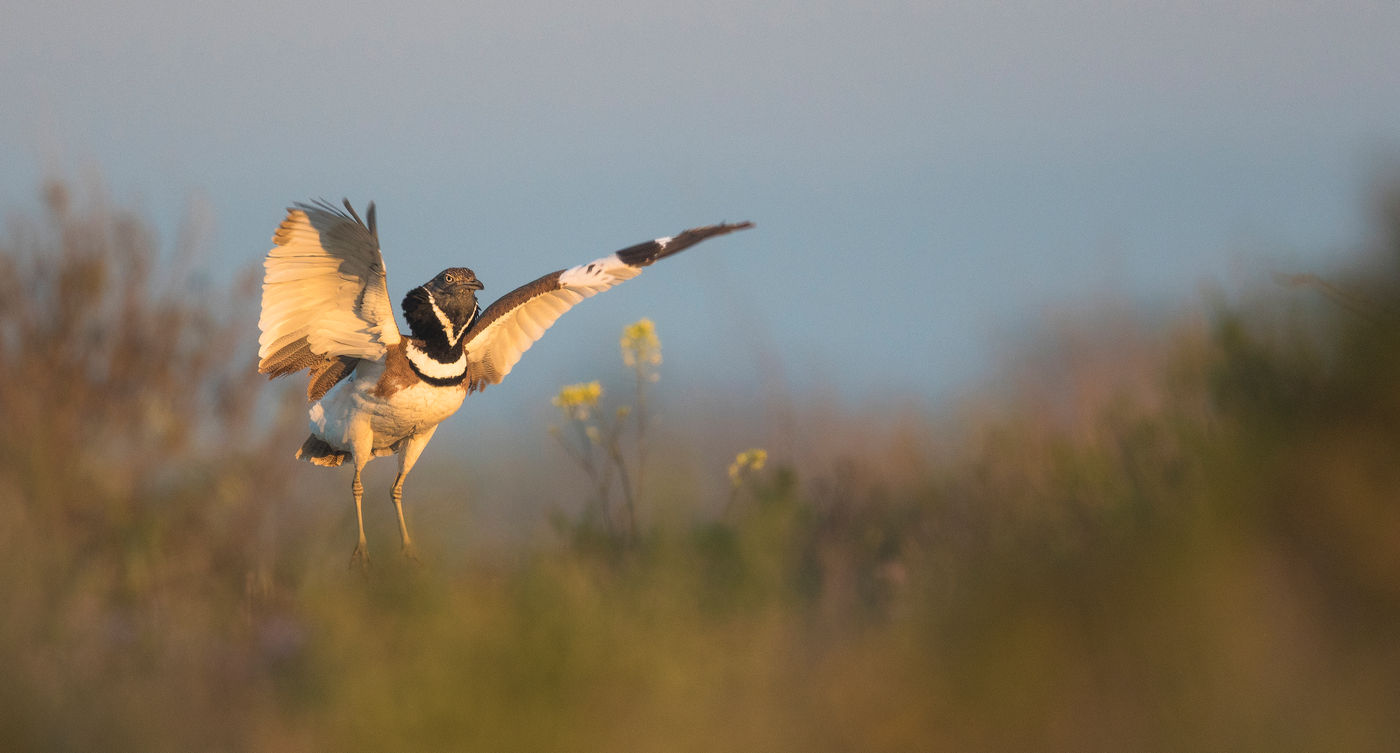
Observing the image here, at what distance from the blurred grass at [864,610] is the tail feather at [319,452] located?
1504mm

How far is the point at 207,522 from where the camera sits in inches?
230

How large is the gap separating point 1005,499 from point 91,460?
453 centimetres

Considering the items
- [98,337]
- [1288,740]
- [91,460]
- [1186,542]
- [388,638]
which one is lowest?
[1288,740]

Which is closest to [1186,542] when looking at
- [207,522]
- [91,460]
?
[207,522]

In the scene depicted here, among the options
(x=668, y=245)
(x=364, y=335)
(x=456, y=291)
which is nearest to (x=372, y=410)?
Result: (x=364, y=335)

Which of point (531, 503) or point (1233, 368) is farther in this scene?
point (531, 503)

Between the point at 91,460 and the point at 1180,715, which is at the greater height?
the point at 91,460

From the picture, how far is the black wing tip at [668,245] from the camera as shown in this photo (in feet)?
24.9

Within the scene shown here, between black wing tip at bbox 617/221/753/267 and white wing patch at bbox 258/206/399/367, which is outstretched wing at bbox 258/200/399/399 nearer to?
white wing patch at bbox 258/206/399/367

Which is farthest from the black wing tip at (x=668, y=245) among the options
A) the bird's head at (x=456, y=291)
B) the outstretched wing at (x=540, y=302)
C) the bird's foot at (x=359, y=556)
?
the bird's foot at (x=359, y=556)

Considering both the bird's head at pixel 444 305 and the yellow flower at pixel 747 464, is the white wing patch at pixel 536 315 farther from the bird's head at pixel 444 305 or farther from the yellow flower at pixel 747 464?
the yellow flower at pixel 747 464

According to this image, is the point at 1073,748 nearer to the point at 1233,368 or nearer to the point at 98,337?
the point at 1233,368

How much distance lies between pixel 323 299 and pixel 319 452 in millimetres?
1236

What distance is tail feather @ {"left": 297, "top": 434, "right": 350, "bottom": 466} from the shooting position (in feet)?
23.7
